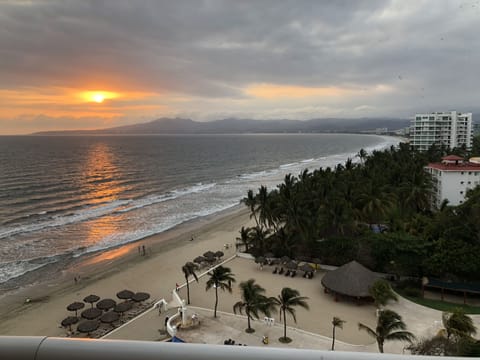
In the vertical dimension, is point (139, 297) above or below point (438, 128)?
below

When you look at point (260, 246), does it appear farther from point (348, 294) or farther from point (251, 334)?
point (251, 334)

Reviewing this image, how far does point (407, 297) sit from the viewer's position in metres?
23.4

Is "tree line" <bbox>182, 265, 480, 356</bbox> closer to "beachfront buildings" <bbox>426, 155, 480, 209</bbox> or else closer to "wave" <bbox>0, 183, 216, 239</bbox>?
"beachfront buildings" <bbox>426, 155, 480, 209</bbox>

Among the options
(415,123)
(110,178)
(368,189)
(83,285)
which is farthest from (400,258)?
(415,123)

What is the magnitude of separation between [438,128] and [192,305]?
3748 inches

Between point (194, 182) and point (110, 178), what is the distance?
17.8 meters

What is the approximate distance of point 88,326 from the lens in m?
21.0

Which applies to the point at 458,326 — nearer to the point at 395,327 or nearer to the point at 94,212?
the point at 395,327

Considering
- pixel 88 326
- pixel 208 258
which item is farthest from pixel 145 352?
pixel 208 258

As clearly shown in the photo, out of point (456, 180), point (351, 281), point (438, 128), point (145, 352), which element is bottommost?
point (351, 281)

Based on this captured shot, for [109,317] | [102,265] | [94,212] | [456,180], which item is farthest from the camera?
[94,212]

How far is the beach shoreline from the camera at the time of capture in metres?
26.5

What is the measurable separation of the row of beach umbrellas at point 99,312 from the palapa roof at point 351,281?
464 inches

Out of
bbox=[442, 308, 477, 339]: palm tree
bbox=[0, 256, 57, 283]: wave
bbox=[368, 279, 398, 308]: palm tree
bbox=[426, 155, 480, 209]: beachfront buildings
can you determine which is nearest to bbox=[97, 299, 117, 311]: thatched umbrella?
bbox=[0, 256, 57, 283]: wave
